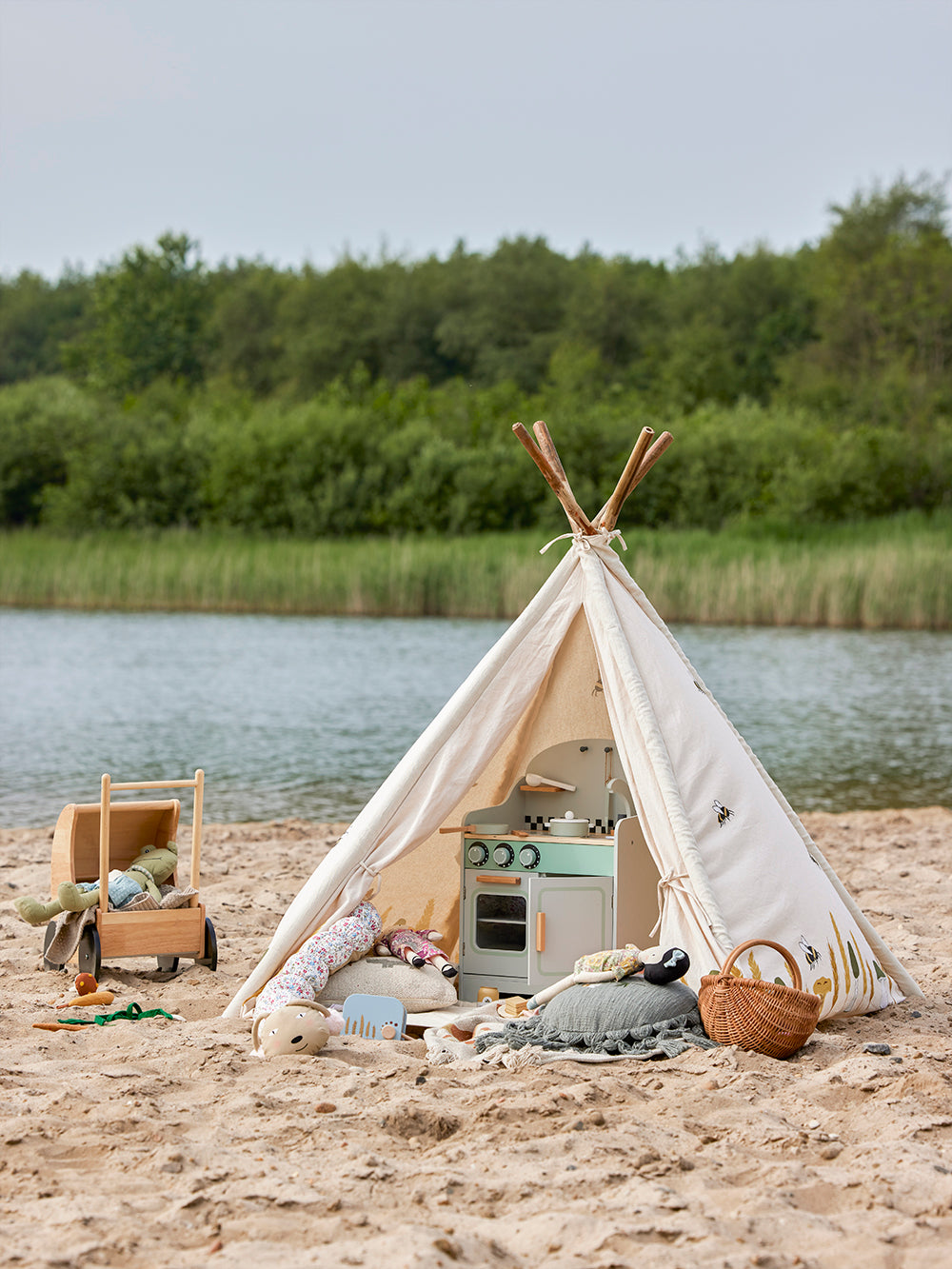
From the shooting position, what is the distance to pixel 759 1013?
4117 mm

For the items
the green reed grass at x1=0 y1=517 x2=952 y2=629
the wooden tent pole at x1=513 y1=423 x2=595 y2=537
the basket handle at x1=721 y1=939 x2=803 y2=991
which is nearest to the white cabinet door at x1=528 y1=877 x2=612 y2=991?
the basket handle at x1=721 y1=939 x2=803 y2=991

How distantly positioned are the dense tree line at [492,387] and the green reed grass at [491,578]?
7304 mm

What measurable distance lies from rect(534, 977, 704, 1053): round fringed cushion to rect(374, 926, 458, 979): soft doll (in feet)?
2.05

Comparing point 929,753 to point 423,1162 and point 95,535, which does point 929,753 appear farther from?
point 95,535

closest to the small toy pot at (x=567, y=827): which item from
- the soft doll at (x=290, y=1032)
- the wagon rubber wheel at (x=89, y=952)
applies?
the soft doll at (x=290, y=1032)

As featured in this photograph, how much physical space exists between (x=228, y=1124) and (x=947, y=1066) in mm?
2183

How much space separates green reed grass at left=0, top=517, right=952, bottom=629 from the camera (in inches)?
891

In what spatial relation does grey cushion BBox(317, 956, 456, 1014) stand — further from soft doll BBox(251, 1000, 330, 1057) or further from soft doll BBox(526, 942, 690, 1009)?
soft doll BBox(251, 1000, 330, 1057)

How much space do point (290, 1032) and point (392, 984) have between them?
2.53 feet

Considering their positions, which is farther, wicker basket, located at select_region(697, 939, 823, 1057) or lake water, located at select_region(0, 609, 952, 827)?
lake water, located at select_region(0, 609, 952, 827)

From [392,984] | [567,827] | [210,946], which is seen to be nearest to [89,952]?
[210,946]

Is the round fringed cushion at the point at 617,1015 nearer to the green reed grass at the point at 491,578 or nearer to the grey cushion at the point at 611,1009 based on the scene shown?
the grey cushion at the point at 611,1009

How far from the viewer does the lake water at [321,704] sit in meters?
11.4

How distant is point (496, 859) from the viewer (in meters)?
5.11
